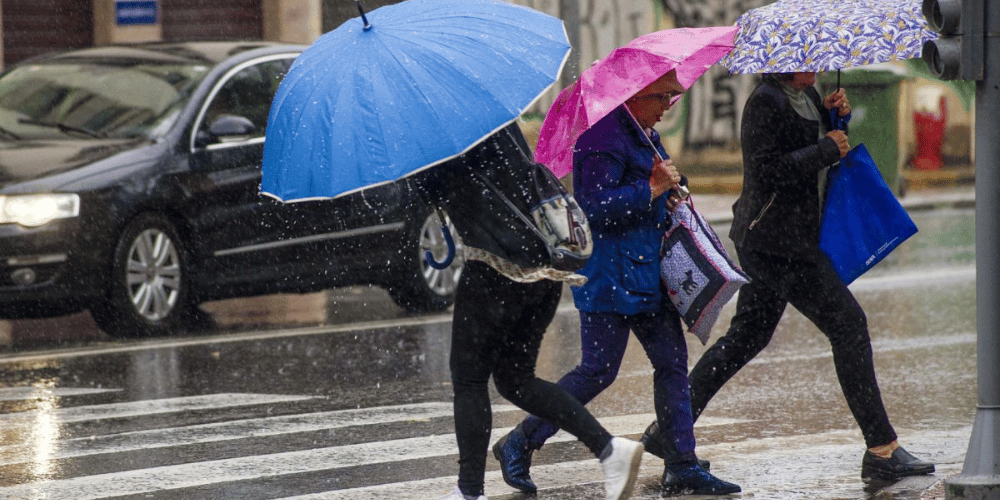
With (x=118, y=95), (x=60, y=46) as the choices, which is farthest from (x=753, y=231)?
(x=60, y=46)

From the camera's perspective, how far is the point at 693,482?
602cm

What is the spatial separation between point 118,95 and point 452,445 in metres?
5.05

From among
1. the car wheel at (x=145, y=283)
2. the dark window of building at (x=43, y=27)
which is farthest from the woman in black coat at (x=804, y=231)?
the dark window of building at (x=43, y=27)

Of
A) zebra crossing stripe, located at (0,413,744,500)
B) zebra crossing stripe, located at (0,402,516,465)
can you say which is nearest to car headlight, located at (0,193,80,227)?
zebra crossing stripe, located at (0,402,516,465)

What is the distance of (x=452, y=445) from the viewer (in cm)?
710

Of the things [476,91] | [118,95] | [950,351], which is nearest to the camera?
[476,91]

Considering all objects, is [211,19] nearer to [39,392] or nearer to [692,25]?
[692,25]

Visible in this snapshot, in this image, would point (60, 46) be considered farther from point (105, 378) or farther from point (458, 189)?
point (458, 189)

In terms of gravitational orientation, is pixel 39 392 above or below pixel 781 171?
below

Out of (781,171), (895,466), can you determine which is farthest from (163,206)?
(895,466)

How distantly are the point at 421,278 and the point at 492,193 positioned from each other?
662 centimetres

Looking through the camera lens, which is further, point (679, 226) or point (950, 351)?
point (950, 351)

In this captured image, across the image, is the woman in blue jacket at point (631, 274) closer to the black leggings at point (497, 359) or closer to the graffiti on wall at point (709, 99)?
the black leggings at point (497, 359)

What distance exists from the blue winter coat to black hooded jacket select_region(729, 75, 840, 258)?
1.88 ft
